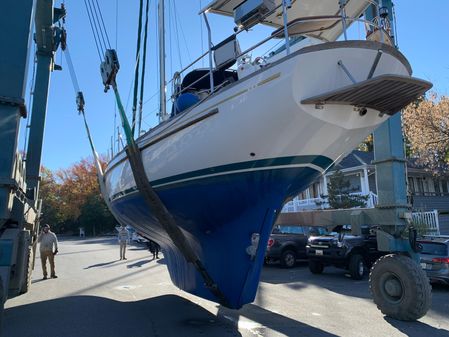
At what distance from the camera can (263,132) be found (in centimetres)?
482

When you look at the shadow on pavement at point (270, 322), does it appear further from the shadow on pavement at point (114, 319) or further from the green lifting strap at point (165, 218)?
the green lifting strap at point (165, 218)

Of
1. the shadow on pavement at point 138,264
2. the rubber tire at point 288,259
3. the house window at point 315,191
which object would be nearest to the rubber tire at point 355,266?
the rubber tire at point 288,259

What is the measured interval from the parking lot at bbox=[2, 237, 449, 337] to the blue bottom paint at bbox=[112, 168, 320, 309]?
0.66 metres

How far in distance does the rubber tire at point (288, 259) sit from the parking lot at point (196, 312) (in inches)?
102

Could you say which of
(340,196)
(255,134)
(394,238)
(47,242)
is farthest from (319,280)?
(340,196)

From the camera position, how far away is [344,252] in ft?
36.3

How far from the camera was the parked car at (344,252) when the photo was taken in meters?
10.9

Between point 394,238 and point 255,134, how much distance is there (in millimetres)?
3297

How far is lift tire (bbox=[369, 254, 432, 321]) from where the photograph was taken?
5934 millimetres

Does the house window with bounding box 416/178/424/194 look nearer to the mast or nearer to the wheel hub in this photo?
the wheel hub

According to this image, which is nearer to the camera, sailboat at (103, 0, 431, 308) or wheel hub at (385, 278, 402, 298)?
sailboat at (103, 0, 431, 308)

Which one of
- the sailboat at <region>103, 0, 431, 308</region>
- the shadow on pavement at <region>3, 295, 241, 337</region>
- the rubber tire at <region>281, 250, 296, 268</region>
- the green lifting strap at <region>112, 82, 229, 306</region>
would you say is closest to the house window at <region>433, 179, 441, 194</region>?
the rubber tire at <region>281, 250, 296, 268</region>

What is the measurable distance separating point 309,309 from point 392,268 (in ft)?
5.19

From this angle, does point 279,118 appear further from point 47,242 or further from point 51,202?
point 51,202
